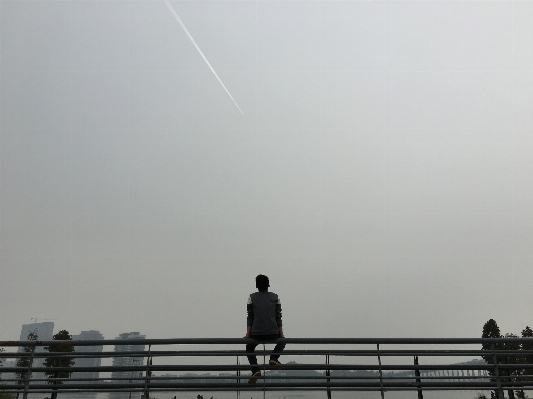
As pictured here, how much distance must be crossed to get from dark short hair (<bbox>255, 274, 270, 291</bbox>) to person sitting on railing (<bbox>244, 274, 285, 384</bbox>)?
0.36 feet

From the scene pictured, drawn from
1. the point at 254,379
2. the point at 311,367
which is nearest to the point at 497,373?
the point at 311,367

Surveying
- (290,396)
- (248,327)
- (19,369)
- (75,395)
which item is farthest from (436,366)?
(19,369)

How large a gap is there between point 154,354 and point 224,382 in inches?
53.7

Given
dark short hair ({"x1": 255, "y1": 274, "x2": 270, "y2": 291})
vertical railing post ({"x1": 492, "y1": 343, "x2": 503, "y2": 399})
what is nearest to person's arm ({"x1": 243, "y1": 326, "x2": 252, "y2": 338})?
dark short hair ({"x1": 255, "y1": 274, "x2": 270, "y2": 291})

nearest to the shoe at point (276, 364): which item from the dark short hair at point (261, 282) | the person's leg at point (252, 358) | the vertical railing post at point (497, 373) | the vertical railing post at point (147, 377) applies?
the person's leg at point (252, 358)

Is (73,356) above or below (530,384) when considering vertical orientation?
above

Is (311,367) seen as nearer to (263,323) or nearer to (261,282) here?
(263,323)

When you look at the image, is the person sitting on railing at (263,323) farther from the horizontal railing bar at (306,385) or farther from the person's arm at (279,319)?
the horizontal railing bar at (306,385)

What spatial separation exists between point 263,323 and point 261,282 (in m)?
0.76

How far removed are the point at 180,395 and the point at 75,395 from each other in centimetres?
193

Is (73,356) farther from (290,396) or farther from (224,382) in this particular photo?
(290,396)

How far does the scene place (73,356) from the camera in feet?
29.7

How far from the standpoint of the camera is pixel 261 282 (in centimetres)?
934

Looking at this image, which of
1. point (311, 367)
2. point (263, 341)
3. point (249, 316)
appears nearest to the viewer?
point (311, 367)
